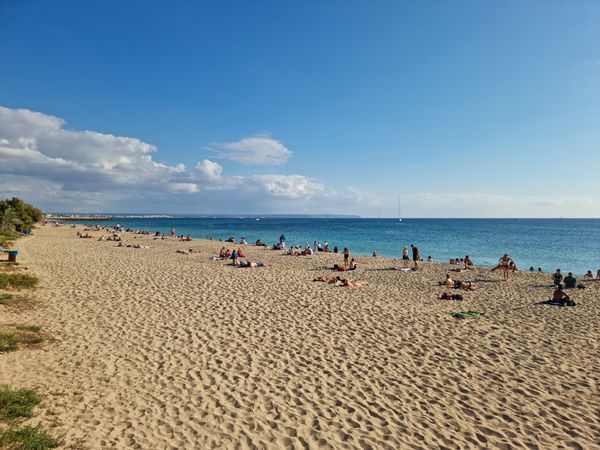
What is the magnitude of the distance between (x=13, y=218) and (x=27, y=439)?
4345cm

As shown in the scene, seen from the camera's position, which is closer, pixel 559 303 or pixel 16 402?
pixel 16 402

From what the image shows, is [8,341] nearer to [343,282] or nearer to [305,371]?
[305,371]

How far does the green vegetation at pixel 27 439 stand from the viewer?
434cm

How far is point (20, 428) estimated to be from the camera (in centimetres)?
472

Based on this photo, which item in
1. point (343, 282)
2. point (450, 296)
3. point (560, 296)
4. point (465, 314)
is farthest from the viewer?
point (343, 282)

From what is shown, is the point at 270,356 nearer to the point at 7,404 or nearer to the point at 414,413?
the point at 414,413

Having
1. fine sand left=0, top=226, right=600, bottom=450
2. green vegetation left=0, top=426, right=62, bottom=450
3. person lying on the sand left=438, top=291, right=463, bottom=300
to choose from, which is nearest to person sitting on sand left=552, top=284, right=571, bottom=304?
fine sand left=0, top=226, right=600, bottom=450

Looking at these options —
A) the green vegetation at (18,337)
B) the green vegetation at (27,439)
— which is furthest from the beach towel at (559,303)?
the green vegetation at (18,337)

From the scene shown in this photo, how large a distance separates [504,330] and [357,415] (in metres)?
6.97

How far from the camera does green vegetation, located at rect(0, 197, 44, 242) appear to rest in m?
34.7

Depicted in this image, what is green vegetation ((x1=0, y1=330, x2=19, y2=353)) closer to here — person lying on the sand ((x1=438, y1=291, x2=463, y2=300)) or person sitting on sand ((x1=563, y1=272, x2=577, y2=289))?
person lying on the sand ((x1=438, y1=291, x2=463, y2=300))

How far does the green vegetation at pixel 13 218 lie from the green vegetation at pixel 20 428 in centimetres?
3003

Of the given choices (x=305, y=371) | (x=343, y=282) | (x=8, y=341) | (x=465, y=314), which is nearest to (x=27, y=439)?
(x=8, y=341)

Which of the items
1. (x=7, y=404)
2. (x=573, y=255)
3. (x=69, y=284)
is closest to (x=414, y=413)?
(x=7, y=404)
